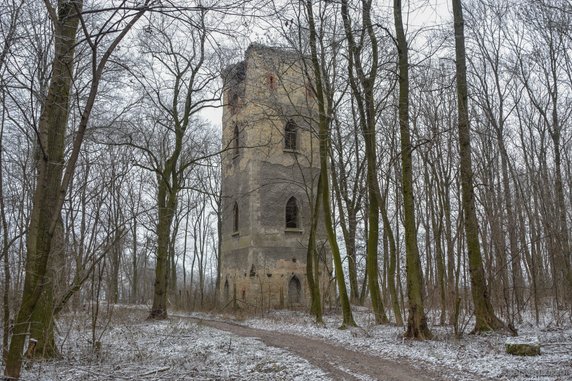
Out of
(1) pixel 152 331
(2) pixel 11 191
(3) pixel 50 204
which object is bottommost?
(1) pixel 152 331

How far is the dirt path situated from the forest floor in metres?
0.01

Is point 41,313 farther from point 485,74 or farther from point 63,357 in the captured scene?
point 485,74

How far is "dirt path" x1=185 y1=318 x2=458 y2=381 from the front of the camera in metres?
7.56

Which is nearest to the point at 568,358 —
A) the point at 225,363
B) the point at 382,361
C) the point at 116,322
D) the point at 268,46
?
the point at 382,361

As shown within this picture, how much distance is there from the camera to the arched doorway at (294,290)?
24984 millimetres

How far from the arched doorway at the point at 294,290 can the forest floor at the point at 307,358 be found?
12148 mm

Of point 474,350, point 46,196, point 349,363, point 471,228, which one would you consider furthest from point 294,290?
point 46,196

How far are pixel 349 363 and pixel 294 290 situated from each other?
1650 centimetres

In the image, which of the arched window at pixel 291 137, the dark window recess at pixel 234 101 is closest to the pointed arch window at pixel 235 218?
the arched window at pixel 291 137

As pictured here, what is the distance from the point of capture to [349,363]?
8.76 metres

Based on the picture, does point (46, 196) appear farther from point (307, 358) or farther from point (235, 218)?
point (235, 218)

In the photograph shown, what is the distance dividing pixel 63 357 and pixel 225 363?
2873 mm

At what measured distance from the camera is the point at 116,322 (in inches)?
599

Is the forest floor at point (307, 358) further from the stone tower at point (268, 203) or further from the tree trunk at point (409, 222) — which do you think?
the stone tower at point (268, 203)
